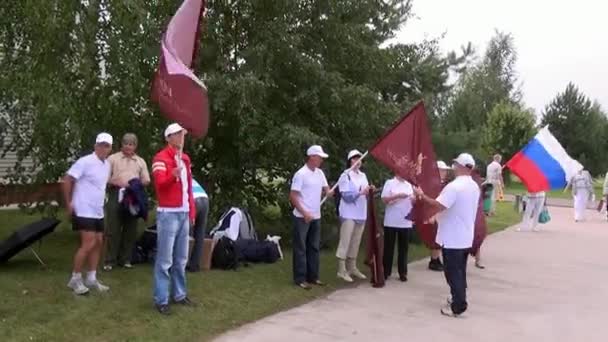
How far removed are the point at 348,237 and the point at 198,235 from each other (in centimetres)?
199

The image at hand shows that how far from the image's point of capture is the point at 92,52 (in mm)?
9172

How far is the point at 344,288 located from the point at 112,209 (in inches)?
126

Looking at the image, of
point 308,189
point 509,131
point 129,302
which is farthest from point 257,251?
point 509,131

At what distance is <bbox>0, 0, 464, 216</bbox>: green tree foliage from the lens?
8859mm

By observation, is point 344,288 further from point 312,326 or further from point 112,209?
point 112,209

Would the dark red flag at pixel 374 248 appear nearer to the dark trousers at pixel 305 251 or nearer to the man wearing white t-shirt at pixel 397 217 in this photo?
the man wearing white t-shirt at pixel 397 217

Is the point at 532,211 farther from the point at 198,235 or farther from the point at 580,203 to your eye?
the point at 198,235

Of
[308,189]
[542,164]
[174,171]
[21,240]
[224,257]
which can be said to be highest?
[542,164]

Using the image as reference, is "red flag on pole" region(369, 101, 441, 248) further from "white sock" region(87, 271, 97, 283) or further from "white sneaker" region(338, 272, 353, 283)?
"white sock" region(87, 271, 97, 283)

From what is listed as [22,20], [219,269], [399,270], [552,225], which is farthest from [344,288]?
[552,225]

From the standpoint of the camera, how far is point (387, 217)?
9789 millimetres

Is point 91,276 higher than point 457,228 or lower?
lower

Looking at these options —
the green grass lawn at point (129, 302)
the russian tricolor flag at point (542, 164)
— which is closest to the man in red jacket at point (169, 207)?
the green grass lawn at point (129, 302)

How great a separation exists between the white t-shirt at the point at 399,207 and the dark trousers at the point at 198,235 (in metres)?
2.48
